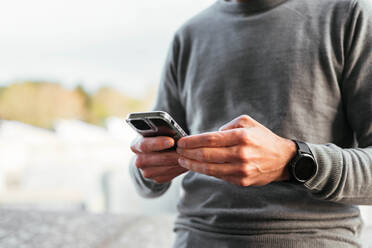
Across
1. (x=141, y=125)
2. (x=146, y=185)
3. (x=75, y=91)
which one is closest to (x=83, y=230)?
(x=146, y=185)

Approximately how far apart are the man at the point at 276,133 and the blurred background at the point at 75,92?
816 millimetres

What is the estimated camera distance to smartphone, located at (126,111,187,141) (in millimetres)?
479

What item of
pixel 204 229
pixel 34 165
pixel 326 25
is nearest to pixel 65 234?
pixel 204 229

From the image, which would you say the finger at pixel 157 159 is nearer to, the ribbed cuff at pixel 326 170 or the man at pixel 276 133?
the man at pixel 276 133

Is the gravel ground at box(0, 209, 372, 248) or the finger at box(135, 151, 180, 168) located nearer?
the finger at box(135, 151, 180, 168)

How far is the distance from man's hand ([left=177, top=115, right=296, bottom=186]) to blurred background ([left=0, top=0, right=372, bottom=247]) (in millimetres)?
998

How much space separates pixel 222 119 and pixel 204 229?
20 centimetres

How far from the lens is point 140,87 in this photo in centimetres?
744

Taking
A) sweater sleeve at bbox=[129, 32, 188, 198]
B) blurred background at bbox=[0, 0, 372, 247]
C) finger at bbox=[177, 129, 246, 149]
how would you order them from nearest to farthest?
finger at bbox=[177, 129, 246, 149]
sweater sleeve at bbox=[129, 32, 188, 198]
blurred background at bbox=[0, 0, 372, 247]

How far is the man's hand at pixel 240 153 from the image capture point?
45 cm

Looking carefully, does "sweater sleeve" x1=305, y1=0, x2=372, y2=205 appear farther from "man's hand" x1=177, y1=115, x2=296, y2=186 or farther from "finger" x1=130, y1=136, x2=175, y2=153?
"finger" x1=130, y1=136, x2=175, y2=153

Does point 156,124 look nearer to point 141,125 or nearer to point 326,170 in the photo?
point 141,125

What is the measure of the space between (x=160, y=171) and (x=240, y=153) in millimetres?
186

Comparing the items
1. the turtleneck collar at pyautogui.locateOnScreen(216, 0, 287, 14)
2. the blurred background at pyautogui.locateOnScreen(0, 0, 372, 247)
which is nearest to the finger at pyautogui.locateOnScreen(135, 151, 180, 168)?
the turtleneck collar at pyautogui.locateOnScreen(216, 0, 287, 14)
